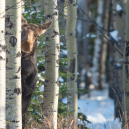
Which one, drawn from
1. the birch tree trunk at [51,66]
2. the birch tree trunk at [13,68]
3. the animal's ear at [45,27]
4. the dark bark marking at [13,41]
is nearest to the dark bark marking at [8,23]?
the birch tree trunk at [13,68]

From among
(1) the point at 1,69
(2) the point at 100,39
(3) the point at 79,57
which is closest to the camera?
(1) the point at 1,69

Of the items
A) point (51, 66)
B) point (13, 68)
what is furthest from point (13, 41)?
point (51, 66)

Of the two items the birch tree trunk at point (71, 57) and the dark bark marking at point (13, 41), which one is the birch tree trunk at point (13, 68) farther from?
the birch tree trunk at point (71, 57)

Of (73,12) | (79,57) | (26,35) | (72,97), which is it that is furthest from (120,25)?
(79,57)

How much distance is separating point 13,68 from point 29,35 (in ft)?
2.41

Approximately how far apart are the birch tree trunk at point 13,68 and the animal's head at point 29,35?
15.0 inches

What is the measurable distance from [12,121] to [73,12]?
11.1 ft

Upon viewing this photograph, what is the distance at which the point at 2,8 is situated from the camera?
256 cm

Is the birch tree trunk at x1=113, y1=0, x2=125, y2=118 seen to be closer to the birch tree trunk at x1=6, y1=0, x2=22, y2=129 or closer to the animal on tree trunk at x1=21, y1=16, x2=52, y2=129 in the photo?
the animal on tree trunk at x1=21, y1=16, x2=52, y2=129

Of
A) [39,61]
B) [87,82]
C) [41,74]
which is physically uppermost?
[39,61]

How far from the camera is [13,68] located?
3.05 meters

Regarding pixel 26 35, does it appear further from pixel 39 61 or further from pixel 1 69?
pixel 39 61

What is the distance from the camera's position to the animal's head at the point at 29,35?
11.4 feet

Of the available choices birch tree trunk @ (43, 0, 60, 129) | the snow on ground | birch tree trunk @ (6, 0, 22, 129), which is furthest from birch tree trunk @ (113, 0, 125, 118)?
birch tree trunk @ (6, 0, 22, 129)
